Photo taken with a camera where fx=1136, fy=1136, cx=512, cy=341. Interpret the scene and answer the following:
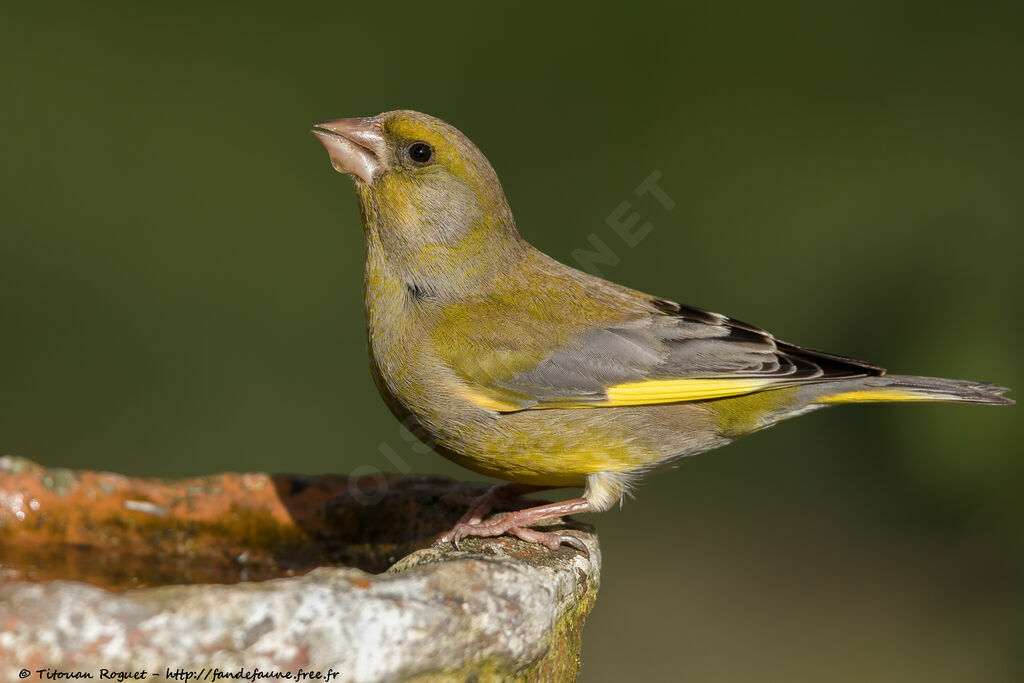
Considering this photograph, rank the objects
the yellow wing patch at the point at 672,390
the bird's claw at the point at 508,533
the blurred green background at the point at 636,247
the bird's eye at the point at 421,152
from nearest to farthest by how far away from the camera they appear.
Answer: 1. the bird's claw at the point at 508,533
2. the yellow wing patch at the point at 672,390
3. the bird's eye at the point at 421,152
4. the blurred green background at the point at 636,247

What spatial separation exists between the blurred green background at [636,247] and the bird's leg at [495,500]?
2137 mm

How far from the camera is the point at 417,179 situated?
3.69m

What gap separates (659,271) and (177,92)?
345cm

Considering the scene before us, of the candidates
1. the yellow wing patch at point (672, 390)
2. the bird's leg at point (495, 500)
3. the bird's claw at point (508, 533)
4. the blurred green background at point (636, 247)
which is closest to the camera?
the bird's claw at point (508, 533)

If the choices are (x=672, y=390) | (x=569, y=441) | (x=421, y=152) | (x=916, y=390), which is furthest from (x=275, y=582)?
(x=916, y=390)

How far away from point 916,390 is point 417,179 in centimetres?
174

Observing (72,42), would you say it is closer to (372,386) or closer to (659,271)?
(372,386)

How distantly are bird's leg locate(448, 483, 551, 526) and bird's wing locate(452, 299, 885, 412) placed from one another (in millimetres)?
280

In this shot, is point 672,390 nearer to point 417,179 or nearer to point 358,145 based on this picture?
point 417,179

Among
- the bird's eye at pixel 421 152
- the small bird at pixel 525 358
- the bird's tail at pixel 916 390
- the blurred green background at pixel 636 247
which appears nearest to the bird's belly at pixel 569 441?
the small bird at pixel 525 358

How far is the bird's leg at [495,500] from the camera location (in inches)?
135

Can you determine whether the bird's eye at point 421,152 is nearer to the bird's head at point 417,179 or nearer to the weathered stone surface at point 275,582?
the bird's head at point 417,179

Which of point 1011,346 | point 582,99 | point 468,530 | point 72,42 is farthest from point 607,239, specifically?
point 468,530

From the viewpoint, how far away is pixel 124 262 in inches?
284
